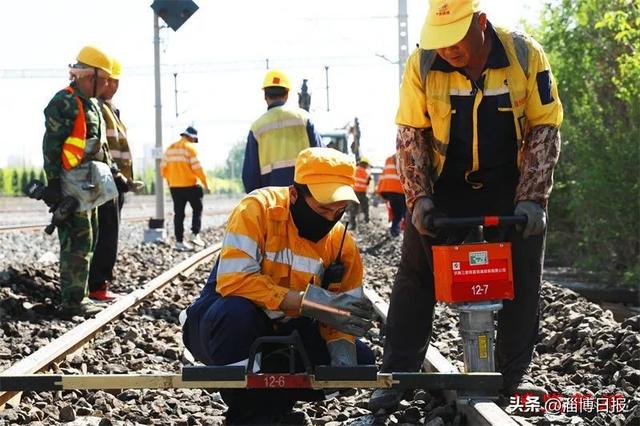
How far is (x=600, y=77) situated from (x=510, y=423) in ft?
56.3

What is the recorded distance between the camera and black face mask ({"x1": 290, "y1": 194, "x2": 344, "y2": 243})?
4.19 metres

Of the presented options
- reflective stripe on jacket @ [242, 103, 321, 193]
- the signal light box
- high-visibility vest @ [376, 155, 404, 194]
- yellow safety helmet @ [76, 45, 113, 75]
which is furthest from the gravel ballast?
high-visibility vest @ [376, 155, 404, 194]

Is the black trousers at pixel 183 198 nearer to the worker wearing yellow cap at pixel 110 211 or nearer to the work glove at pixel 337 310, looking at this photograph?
the worker wearing yellow cap at pixel 110 211

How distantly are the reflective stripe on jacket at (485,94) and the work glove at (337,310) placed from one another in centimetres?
76

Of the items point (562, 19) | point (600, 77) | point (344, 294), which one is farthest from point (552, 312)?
point (562, 19)

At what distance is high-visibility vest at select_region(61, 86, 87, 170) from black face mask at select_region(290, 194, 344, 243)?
3609mm

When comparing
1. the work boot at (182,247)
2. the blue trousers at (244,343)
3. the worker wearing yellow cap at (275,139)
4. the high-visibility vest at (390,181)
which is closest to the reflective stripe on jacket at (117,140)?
the worker wearing yellow cap at (275,139)

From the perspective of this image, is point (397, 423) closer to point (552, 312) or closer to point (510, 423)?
point (510, 423)

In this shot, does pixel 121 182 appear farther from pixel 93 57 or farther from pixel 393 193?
pixel 393 193

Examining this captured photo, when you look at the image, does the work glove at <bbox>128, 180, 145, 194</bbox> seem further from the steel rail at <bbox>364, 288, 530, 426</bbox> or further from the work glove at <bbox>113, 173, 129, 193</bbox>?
the steel rail at <bbox>364, 288, 530, 426</bbox>

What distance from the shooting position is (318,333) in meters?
4.41

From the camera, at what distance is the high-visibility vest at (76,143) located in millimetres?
7328

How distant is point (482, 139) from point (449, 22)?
59 cm

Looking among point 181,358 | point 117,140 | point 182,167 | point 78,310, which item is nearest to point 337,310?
point 181,358
